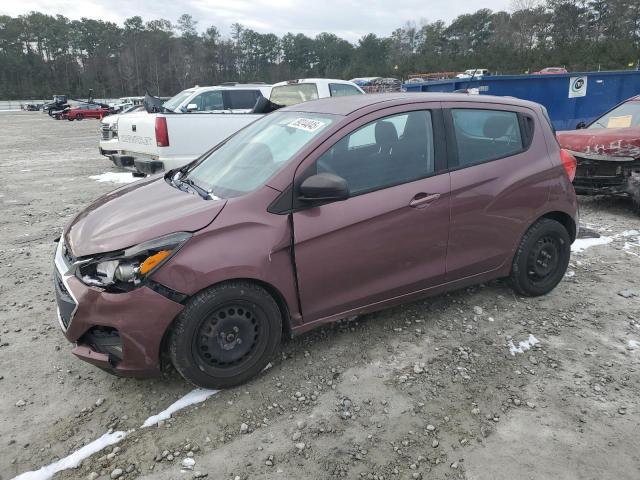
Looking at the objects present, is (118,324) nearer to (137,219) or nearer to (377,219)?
(137,219)

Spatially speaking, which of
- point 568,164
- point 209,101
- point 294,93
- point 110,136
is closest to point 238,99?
point 209,101

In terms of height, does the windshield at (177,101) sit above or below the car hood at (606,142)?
above

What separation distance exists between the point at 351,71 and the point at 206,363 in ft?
263

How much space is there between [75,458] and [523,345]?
2941mm

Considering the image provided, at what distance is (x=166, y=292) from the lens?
8.59ft

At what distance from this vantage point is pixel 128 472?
7.78 feet

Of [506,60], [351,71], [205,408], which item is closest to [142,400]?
[205,408]

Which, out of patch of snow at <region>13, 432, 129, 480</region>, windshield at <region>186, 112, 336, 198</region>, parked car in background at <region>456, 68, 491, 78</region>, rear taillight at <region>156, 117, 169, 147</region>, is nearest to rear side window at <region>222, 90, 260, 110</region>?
rear taillight at <region>156, 117, 169, 147</region>

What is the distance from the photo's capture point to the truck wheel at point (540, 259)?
395 cm

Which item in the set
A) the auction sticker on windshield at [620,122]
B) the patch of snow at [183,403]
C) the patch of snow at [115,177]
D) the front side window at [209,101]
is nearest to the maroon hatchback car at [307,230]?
the patch of snow at [183,403]

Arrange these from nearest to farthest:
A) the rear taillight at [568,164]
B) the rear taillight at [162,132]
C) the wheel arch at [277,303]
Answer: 1. the wheel arch at [277,303]
2. the rear taillight at [568,164]
3. the rear taillight at [162,132]

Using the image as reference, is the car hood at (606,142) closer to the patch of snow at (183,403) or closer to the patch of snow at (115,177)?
the patch of snow at (183,403)

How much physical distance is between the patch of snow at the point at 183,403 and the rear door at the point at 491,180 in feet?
6.35

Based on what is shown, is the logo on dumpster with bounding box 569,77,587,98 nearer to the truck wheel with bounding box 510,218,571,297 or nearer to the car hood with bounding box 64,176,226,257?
the truck wheel with bounding box 510,218,571,297
